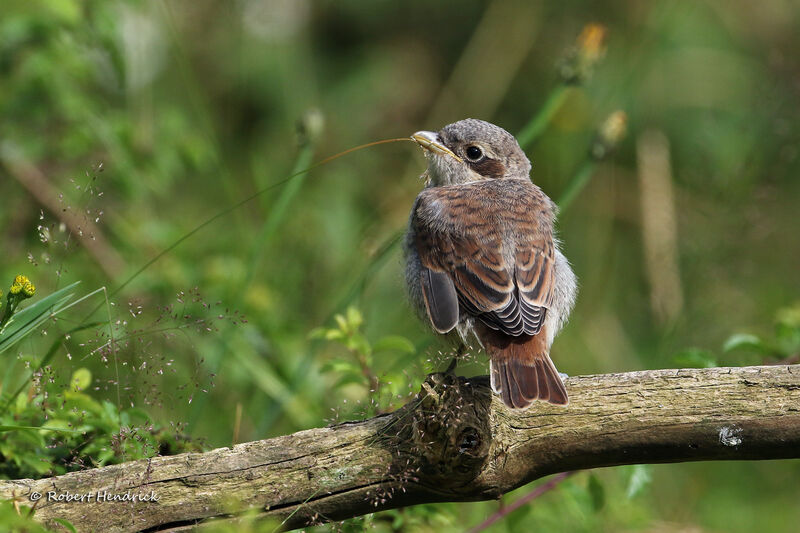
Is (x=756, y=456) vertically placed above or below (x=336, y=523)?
above

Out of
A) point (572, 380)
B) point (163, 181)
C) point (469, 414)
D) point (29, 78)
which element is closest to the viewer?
point (469, 414)

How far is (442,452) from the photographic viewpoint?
2678mm

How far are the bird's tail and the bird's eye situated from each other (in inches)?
46.6

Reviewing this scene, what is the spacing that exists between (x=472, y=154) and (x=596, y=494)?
5.73ft

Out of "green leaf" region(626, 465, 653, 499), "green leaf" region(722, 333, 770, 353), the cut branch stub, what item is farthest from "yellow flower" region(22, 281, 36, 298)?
"green leaf" region(722, 333, 770, 353)

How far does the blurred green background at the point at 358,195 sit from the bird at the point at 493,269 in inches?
8.7

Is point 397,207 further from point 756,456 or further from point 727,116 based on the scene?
point 756,456

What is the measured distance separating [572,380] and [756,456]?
0.60 metres

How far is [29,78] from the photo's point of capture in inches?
184

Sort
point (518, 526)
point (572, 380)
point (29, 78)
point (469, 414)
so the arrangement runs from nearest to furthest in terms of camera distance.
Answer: point (469, 414)
point (572, 380)
point (518, 526)
point (29, 78)

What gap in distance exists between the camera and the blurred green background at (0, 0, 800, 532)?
12.7ft

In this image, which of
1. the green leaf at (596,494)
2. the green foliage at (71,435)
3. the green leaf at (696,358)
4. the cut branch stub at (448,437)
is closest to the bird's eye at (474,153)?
the green leaf at (696,358)

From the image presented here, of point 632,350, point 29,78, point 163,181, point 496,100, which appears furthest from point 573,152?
point 29,78

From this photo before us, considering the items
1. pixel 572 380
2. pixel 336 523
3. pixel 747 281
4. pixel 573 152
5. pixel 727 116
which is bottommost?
pixel 336 523
